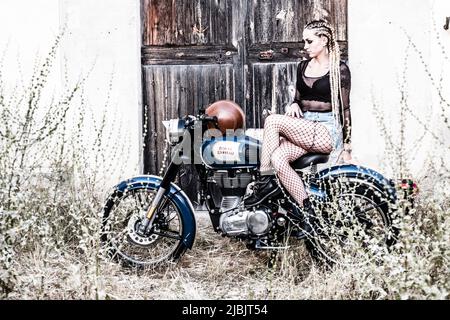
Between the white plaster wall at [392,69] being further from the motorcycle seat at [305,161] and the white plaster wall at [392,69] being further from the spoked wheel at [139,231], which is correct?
the spoked wheel at [139,231]

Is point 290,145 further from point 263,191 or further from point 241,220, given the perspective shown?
point 241,220

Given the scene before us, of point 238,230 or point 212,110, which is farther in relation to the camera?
point 212,110

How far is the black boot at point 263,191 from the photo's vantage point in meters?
4.96

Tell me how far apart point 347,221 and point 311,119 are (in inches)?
54.7

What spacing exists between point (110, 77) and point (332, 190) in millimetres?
2575

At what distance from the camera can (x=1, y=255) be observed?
4.41 meters

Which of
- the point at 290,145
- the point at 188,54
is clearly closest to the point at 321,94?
the point at 290,145

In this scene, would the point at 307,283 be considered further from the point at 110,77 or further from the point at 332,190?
the point at 110,77

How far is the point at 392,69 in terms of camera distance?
5.96 m

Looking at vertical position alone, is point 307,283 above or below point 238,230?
below

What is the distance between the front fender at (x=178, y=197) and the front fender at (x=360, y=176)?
927 millimetres

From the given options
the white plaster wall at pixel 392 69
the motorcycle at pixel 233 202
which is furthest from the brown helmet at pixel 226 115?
the white plaster wall at pixel 392 69
